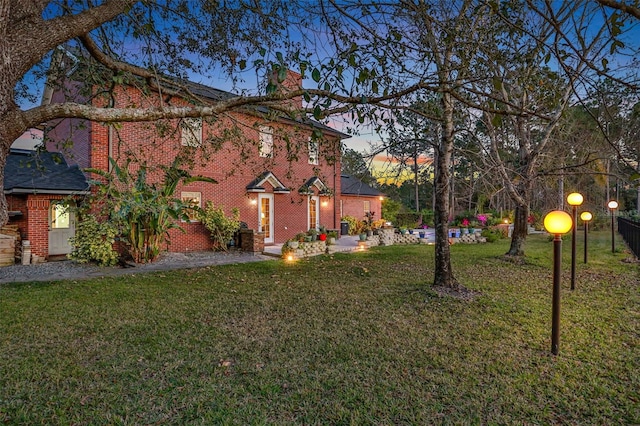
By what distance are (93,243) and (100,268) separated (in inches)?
36.2

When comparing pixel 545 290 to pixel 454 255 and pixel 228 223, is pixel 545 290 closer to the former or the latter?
pixel 454 255


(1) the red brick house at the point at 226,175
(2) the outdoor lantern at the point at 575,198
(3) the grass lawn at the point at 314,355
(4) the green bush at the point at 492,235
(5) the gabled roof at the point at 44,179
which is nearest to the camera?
(3) the grass lawn at the point at 314,355

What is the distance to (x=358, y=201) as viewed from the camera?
23.7 meters

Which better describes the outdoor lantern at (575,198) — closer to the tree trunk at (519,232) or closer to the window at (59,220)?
the tree trunk at (519,232)

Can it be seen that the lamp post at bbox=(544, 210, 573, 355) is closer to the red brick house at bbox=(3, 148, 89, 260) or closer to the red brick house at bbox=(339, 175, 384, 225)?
the red brick house at bbox=(3, 148, 89, 260)

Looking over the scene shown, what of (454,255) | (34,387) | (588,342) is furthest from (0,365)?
(454,255)

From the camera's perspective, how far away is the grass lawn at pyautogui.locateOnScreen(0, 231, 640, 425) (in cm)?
306

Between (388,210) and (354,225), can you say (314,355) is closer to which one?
(354,225)

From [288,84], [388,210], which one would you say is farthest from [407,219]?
[288,84]

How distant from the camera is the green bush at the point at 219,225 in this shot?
1344 cm

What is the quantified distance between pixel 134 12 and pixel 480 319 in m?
7.15

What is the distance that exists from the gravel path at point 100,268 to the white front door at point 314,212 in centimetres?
612

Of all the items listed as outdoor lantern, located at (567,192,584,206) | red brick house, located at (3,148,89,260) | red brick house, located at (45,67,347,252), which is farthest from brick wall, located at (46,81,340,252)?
outdoor lantern, located at (567,192,584,206)

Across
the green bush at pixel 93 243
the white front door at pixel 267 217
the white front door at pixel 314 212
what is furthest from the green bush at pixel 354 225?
the green bush at pixel 93 243
